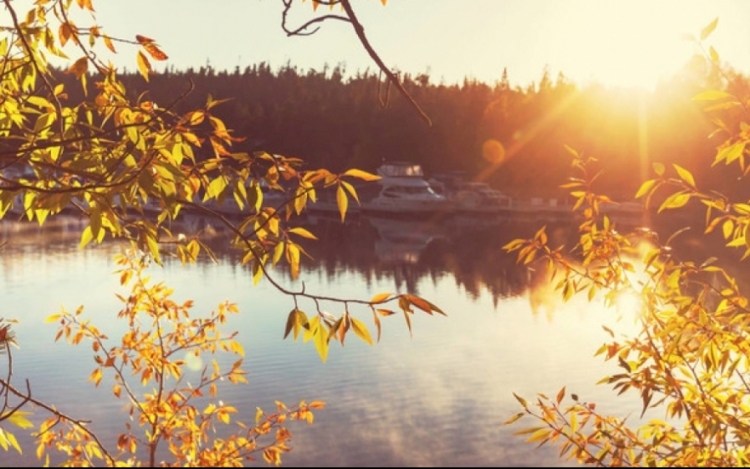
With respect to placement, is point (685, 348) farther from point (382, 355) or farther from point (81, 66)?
point (382, 355)

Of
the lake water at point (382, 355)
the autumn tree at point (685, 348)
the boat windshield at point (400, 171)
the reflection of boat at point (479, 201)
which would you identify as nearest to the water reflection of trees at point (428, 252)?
the lake water at point (382, 355)

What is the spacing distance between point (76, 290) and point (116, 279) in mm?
1897

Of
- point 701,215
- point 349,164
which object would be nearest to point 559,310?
point 701,215

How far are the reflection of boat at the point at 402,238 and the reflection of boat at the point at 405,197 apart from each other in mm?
921

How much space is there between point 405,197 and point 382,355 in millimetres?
31010

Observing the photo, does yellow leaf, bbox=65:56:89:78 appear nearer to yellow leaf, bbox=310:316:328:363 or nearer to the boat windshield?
yellow leaf, bbox=310:316:328:363

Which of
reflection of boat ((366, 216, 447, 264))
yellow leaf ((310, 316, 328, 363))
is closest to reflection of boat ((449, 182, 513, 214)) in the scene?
reflection of boat ((366, 216, 447, 264))

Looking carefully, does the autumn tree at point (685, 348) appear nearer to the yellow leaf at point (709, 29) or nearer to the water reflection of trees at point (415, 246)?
the yellow leaf at point (709, 29)

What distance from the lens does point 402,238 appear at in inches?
1732

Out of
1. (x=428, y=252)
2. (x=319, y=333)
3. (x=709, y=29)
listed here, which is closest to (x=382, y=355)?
(x=428, y=252)

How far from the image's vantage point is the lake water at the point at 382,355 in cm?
1641

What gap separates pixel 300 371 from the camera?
65.3 ft

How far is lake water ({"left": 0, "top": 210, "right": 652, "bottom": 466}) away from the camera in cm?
1641

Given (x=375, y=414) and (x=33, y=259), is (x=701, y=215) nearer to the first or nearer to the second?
(x=33, y=259)
